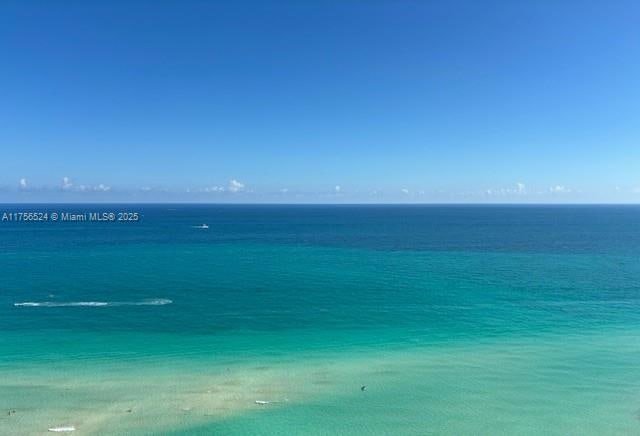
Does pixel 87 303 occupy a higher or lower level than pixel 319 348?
higher

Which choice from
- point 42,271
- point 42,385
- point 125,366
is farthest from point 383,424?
point 42,271

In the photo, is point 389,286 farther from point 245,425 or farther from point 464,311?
point 245,425

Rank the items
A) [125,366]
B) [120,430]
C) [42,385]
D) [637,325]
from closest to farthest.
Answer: [120,430], [42,385], [125,366], [637,325]

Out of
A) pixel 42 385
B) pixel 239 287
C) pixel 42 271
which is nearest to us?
pixel 42 385

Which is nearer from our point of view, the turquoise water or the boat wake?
the turquoise water

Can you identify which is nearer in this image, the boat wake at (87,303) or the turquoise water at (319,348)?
the turquoise water at (319,348)

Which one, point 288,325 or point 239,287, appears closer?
point 288,325

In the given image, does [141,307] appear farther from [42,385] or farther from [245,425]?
[245,425]
